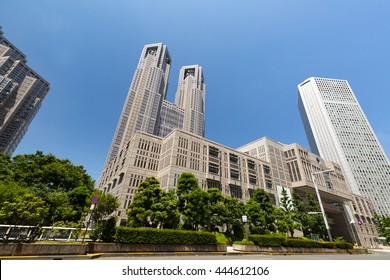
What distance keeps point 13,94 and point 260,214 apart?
127 m

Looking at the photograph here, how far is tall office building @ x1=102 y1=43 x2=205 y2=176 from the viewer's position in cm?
10641

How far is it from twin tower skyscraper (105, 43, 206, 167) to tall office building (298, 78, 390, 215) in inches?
3490

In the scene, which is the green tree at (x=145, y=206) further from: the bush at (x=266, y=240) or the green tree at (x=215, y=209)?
the bush at (x=266, y=240)

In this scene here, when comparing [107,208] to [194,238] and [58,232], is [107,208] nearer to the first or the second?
[58,232]

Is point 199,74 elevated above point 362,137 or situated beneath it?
elevated above

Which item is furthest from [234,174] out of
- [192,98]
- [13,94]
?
[13,94]

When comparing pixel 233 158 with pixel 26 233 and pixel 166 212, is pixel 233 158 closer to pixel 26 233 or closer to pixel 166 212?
pixel 166 212

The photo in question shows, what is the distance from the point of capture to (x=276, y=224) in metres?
32.3

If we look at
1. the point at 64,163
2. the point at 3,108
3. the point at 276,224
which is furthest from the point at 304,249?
the point at 3,108

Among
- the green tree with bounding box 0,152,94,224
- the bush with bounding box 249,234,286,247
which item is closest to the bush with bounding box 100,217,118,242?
the green tree with bounding box 0,152,94,224

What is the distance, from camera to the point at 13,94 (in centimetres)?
9256

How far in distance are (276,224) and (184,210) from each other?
18.4 meters

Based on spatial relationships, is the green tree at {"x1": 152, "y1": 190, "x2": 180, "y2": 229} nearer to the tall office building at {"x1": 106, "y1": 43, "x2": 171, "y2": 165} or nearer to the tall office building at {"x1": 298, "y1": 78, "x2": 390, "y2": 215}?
the tall office building at {"x1": 106, "y1": 43, "x2": 171, "y2": 165}

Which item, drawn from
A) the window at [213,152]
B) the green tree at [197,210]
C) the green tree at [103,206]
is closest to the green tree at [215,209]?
the green tree at [197,210]
